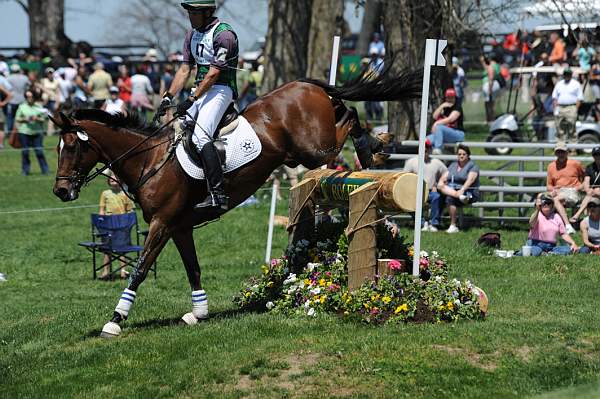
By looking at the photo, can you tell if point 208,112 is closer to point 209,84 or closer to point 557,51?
point 209,84

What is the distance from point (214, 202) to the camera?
1065 centimetres

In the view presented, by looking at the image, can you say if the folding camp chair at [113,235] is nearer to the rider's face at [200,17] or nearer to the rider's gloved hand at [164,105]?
the rider's gloved hand at [164,105]

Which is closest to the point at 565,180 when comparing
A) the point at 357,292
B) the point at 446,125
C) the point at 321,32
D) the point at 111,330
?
the point at 446,125

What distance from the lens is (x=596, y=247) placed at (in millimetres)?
15602

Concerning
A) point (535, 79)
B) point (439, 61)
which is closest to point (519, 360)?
point (439, 61)

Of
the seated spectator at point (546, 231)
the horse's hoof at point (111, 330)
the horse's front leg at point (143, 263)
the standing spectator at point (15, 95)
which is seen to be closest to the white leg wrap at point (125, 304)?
the horse's front leg at point (143, 263)

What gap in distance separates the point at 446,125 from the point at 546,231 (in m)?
5.58

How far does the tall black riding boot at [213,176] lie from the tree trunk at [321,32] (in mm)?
15705

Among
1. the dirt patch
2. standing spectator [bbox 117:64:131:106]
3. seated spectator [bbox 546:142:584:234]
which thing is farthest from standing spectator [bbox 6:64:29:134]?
the dirt patch

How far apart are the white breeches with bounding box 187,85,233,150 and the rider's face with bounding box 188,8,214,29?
65 centimetres

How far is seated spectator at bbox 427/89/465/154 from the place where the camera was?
2067 cm

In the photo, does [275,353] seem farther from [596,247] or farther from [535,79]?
[535,79]

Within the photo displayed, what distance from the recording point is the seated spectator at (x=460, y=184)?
1842 centimetres

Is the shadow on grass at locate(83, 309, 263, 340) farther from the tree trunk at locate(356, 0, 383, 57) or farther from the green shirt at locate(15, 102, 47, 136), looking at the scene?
the tree trunk at locate(356, 0, 383, 57)
